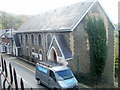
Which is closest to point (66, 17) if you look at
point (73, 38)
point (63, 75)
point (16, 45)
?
point (73, 38)

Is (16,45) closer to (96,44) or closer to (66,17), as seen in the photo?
(66,17)

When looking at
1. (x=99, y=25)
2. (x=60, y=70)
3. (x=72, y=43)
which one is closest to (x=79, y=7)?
(x=99, y=25)

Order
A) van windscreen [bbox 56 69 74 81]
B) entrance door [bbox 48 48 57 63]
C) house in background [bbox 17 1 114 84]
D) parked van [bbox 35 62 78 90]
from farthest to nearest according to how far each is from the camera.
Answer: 1. entrance door [bbox 48 48 57 63]
2. house in background [bbox 17 1 114 84]
3. van windscreen [bbox 56 69 74 81]
4. parked van [bbox 35 62 78 90]

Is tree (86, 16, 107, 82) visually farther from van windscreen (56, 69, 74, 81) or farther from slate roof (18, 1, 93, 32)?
van windscreen (56, 69, 74, 81)

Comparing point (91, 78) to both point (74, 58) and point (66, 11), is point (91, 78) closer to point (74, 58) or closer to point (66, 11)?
point (74, 58)

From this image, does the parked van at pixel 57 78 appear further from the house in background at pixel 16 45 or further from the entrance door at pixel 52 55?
the house in background at pixel 16 45

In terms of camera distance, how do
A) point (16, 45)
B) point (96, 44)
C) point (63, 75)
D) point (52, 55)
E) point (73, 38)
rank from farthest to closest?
point (16, 45)
point (52, 55)
point (96, 44)
point (73, 38)
point (63, 75)

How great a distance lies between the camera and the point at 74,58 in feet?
47.1

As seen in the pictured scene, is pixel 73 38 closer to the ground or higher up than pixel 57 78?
higher up

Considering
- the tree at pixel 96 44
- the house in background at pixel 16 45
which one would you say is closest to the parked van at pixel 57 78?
the tree at pixel 96 44

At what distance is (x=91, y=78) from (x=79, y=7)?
7.06 m

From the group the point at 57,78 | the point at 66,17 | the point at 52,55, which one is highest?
the point at 66,17

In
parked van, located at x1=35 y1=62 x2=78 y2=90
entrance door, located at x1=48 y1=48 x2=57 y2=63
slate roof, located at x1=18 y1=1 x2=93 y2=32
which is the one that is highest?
slate roof, located at x1=18 y1=1 x2=93 y2=32

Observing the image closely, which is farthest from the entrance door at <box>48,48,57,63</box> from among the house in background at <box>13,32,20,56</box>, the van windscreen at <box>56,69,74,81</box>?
the house in background at <box>13,32,20,56</box>
